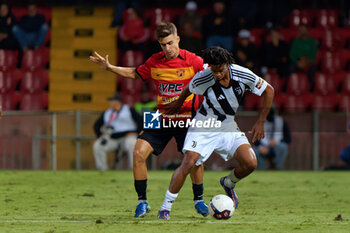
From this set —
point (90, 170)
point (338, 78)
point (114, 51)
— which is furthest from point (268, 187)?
point (114, 51)

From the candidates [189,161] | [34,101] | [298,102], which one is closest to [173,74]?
[189,161]

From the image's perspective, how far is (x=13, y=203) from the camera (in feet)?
27.6

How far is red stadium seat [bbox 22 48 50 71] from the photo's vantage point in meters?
17.5

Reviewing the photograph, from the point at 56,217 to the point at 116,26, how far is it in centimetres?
1077

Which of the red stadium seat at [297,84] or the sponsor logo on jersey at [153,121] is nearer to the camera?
the sponsor logo on jersey at [153,121]

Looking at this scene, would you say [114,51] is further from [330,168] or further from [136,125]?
[330,168]

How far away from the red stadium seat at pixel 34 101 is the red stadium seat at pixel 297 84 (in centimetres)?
602

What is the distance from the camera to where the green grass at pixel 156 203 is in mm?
6297

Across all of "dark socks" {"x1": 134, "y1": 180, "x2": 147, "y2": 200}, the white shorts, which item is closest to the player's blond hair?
the white shorts

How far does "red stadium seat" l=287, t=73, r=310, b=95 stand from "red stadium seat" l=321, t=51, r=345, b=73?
81cm

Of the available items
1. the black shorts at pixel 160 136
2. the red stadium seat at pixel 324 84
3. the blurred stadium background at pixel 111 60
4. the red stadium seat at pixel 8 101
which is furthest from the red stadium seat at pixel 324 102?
the black shorts at pixel 160 136

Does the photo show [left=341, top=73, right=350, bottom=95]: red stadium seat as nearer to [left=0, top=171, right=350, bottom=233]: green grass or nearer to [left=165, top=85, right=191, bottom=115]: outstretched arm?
[left=0, top=171, right=350, bottom=233]: green grass

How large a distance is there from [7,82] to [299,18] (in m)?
7.65

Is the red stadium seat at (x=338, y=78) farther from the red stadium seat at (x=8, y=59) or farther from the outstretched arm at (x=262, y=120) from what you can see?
the outstretched arm at (x=262, y=120)
